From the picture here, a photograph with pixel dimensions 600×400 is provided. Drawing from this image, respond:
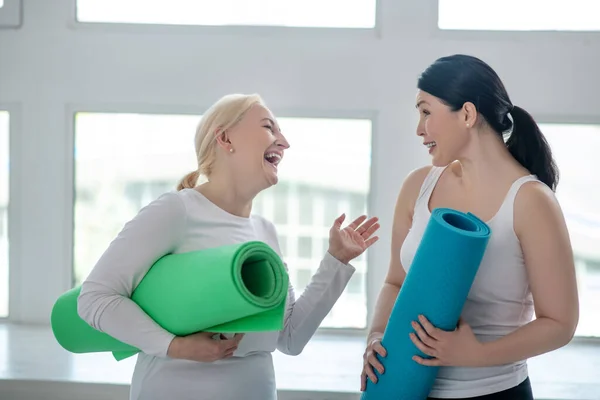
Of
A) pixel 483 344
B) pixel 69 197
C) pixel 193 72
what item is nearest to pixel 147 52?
pixel 193 72

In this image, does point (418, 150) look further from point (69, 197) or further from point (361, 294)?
point (69, 197)

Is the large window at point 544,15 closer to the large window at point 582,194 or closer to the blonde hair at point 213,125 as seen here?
the large window at point 582,194

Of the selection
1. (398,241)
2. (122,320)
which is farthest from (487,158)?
(122,320)

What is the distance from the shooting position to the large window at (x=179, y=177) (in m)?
4.01

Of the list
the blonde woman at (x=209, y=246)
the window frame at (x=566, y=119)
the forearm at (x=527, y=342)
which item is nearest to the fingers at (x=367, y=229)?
the blonde woman at (x=209, y=246)

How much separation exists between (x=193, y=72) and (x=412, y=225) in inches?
96.6

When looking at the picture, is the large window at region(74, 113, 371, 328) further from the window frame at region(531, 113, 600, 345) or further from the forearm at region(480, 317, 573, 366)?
the forearm at region(480, 317, 573, 366)

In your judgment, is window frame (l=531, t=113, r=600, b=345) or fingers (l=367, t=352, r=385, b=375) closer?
fingers (l=367, t=352, r=385, b=375)

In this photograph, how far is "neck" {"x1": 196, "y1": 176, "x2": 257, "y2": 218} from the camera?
1702 mm

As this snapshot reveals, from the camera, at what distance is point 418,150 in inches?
150

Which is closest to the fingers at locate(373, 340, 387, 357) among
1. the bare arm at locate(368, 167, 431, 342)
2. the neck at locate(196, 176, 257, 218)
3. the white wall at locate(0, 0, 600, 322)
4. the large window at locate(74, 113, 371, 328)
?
the bare arm at locate(368, 167, 431, 342)

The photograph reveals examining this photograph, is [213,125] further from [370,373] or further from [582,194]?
[582,194]

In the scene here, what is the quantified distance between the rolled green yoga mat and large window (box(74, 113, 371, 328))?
2.51m

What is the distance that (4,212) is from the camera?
407 cm
